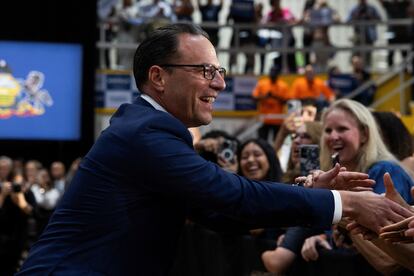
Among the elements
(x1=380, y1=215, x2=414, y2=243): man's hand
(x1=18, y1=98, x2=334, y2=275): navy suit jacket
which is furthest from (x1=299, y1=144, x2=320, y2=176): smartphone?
(x1=18, y1=98, x2=334, y2=275): navy suit jacket

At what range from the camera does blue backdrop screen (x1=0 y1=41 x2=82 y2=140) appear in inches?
747

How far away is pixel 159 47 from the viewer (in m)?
3.64

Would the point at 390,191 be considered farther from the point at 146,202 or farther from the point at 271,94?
the point at 271,94

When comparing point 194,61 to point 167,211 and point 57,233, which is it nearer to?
point 167,211

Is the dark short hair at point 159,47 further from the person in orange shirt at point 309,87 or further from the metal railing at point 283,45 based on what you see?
the metal railing at point 283,45

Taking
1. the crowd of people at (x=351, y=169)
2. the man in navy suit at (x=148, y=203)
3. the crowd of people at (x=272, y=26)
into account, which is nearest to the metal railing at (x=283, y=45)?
the crowd of people at (x=272, y=26)

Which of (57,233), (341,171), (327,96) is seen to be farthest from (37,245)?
(327,96)

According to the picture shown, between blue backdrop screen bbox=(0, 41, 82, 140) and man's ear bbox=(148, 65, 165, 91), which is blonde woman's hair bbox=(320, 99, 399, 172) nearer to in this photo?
man's ear bbox=(148, 65, 165, 91)

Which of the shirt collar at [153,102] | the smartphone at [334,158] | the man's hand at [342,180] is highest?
the shirt collar at [153,102]

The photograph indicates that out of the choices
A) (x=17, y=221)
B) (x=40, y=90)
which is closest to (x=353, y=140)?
(x=17, y=221)

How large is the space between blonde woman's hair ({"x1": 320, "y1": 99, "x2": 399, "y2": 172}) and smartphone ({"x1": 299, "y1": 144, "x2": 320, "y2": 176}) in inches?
1.8

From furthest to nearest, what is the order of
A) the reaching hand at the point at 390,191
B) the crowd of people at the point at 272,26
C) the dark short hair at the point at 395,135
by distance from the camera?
the crowd of people at the point at 272,26 → the dark short hair at the point at 395,135 → the reaching hand at the point at 390,191

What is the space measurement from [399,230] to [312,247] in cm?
179

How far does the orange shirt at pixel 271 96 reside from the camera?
15.9 metres
